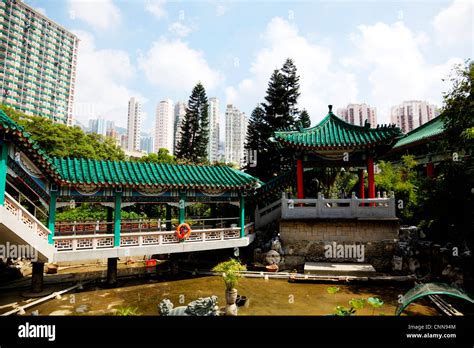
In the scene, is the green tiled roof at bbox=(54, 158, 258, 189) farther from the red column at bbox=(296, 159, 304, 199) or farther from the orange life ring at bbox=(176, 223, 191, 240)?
the red column at bbox=(296, 159, 304, 199)

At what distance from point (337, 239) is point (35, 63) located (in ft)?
285

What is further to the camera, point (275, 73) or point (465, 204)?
point (275, 73)

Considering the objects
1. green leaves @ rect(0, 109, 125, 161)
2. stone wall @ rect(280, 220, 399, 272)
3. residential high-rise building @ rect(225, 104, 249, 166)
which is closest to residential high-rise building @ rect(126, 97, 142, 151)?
residential high-rise building @ rect(225, 104, 249, 166)

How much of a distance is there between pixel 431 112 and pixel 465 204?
45.8 m

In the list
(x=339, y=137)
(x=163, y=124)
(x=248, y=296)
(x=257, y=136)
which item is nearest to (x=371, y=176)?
(x=339, y=137)

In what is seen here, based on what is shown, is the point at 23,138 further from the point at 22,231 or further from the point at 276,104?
the point at 276,104

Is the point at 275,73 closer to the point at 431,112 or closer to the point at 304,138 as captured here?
the point at 304,138

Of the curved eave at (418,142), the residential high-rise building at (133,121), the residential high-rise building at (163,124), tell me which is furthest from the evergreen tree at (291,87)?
the residential high-rise building at (133,121)

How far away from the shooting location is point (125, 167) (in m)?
10.7

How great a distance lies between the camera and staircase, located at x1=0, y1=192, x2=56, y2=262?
705cm

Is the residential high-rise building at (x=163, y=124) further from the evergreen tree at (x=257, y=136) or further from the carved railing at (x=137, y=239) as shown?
the carved railing at (x=137, y=239)

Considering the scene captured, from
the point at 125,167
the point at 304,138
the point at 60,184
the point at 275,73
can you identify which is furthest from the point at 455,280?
the point at 275,73
